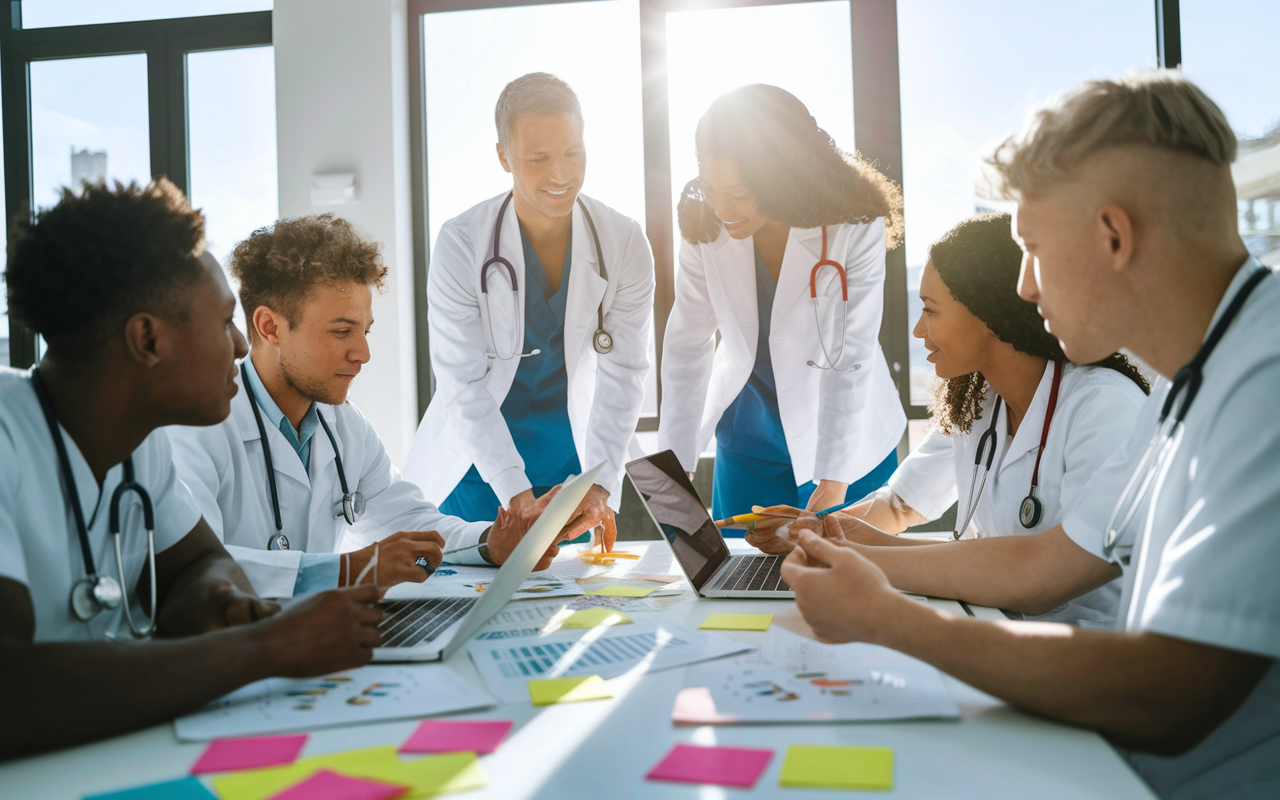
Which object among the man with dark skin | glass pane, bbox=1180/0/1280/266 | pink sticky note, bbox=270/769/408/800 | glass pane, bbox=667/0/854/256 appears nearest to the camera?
pink sticky note, bbox=270/769/408/800

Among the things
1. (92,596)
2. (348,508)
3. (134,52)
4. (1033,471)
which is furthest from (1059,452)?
(134,52)

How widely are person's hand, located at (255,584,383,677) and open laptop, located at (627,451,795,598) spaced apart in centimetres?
57

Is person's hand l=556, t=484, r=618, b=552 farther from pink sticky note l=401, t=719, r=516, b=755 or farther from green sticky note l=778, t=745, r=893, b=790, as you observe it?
green sticky note l=778, t=745, r=893, b=790

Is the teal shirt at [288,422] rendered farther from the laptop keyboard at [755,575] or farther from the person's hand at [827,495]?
the person's hand at [827,495]

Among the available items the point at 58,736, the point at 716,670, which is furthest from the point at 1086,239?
the point at 58,736

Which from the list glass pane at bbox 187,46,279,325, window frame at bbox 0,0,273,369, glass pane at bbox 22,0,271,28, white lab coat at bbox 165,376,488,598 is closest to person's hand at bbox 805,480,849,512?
white lab coat at bbox 165,376,488,598

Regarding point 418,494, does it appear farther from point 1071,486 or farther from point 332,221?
point 1071,486

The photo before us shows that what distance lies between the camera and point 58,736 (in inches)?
29.9

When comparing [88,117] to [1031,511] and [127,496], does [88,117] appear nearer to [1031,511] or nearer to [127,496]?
[127,496]

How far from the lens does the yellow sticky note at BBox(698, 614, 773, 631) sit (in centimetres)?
116

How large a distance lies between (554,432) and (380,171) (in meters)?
1.77

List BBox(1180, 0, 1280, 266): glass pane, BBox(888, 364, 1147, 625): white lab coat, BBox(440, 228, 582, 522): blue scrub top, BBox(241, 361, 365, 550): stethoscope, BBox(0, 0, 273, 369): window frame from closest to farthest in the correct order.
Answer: BBox(888, 364, 1147, 625): white lab coat
BBox(241, 361, 365, 550): stethoscope
BBox(440, 228, 582, 522): blue scrub top
BBox(1180, 0, 1280, 266): glass pane
BBox(0, 0, 273, 369): window frame

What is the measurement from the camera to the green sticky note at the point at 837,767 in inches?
26.9

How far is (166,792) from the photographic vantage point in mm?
692
